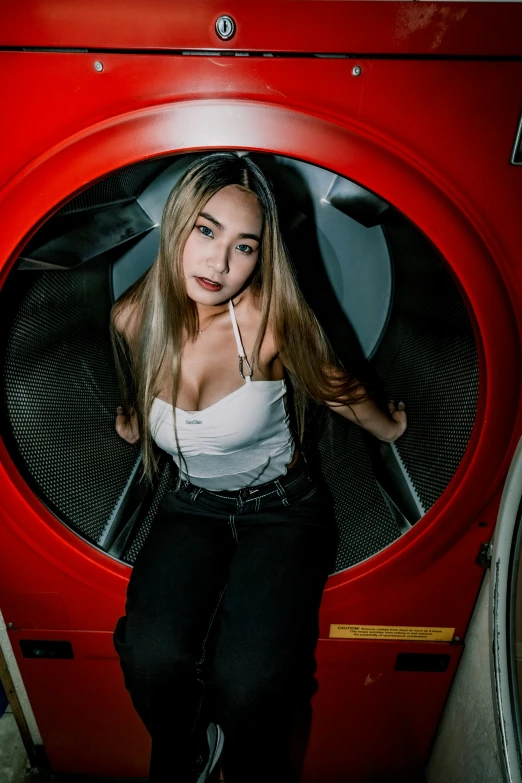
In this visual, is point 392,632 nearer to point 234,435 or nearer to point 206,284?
point 234,435

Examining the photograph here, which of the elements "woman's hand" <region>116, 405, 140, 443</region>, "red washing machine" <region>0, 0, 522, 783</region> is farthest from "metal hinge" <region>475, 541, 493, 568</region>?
"woman's hand" <region>116, 405, 140, 443</region>

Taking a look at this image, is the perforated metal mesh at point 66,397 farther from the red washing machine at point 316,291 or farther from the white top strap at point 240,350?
the white top strap at point 240,350

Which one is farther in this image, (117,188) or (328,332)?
(328,332)

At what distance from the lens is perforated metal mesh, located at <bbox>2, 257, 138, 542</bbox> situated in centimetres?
98

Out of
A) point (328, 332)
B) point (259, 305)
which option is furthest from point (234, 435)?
point (328, 332)

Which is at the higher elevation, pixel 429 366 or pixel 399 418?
pixel 429 366

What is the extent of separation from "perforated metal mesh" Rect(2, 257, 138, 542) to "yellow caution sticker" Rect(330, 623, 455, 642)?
555 millimetres

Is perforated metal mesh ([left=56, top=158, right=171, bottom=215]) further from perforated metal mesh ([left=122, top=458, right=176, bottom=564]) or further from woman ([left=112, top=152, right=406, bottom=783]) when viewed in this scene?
perforated metal mesh ([left=122, top=458, right=176, bottom=564])

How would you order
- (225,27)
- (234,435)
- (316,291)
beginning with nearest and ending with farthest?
(225,27), (234,435), (316,291)

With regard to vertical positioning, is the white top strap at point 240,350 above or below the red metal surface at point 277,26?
below

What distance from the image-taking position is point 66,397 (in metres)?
1.15

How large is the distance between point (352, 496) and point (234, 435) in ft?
1.25

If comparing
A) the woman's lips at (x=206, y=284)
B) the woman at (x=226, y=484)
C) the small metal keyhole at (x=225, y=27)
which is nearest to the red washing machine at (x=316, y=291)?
the small metal keyhole at (x=225, y=27)

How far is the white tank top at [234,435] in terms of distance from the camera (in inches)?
39.4
